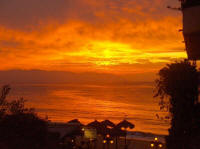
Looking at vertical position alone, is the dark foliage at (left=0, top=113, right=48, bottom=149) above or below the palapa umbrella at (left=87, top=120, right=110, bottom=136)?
above

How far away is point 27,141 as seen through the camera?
6.95 metres

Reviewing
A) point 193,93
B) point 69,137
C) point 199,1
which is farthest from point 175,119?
point 69,137

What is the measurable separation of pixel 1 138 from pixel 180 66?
5.16m

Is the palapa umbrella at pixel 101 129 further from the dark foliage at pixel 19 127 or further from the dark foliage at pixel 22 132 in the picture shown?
the dark foliage at pixel 22 132

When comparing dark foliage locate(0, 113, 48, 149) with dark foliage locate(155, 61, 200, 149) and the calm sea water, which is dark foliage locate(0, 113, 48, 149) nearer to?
the calm sea water

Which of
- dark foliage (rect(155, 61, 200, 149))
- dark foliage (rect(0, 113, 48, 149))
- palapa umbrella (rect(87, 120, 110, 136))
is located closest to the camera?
dark foliage (rect(0, 113, 48, 149))

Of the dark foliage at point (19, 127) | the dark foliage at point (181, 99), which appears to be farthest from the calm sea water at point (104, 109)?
the dark foliage at point (181, 99)

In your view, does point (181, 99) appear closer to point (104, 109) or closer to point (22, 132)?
point (22, 132)

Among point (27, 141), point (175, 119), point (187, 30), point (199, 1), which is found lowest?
point (27, 141)

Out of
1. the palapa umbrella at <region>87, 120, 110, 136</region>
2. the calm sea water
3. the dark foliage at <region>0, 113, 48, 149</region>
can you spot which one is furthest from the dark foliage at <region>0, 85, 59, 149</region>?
the palapa umbrella at <region>87, 120, 110, 136</region>

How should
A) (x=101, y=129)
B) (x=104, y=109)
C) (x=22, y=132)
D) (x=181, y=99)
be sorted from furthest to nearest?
(x=104, y=109), (x=101, y=129), (x=181, y=99), (x=22, y=132)

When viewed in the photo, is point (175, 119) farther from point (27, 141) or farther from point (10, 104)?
point (10, 104)

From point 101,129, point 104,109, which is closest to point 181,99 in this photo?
point 101,129

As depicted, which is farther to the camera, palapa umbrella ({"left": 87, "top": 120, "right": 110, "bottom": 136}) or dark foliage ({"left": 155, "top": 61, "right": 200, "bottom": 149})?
palapa umbrella ({"left": 87, "top": 120, "right": 110, "bottom": 136})
